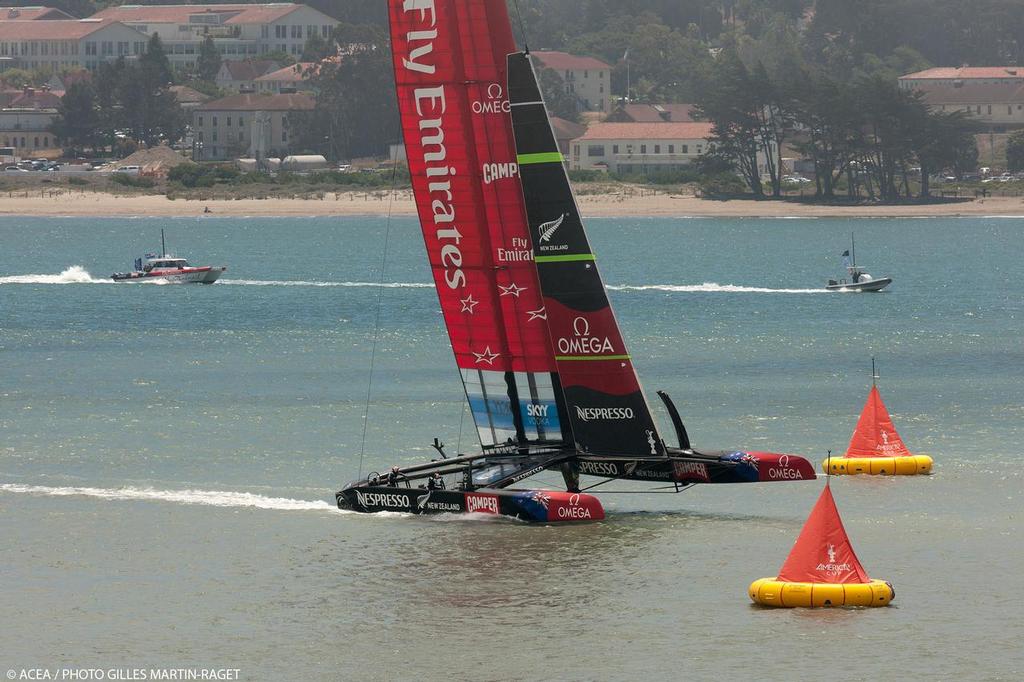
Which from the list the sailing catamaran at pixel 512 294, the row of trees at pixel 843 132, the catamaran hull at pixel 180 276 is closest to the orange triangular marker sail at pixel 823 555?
the sailing catamaran at pixel 512 294

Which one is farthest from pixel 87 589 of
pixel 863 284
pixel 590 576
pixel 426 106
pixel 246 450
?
pixel 863 284

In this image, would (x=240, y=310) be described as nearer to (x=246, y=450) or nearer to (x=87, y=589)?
(x=246, y=450)

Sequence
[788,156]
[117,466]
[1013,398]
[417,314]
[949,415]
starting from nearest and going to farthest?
[117,466] → [949,415] → [1013,398] → [417,314] → [788,156]

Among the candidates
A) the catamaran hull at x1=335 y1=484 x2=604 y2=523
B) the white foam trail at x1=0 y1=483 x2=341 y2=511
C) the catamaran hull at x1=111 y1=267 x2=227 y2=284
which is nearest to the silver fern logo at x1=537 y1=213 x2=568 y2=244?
the catamaran hull at x1=335 y1=484 x2=604 y2=523

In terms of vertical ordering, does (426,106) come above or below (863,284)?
above

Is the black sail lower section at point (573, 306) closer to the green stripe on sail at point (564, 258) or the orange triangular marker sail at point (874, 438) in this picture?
the green stripe on sail at point (564, 258)

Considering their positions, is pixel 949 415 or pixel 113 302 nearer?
pixel 949 415

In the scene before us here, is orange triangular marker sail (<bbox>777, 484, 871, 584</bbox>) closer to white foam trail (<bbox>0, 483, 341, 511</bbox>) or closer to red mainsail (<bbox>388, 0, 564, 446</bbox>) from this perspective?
red mainsail (<bbox>388, 0, 564, 446</bbox>)

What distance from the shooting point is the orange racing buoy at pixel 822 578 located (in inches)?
891

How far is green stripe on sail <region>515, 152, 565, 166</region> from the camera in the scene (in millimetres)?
27641

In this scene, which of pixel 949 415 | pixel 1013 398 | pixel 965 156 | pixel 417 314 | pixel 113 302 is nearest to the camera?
pixel 949 415

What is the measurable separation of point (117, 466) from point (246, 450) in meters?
2.78

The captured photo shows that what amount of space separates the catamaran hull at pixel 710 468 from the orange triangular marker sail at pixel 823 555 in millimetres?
4286

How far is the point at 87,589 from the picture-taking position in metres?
24.9
